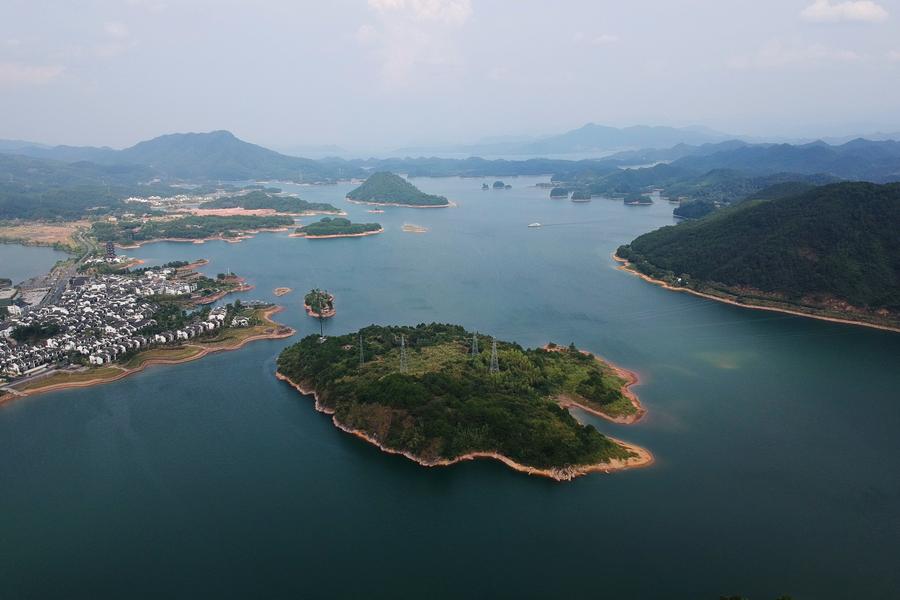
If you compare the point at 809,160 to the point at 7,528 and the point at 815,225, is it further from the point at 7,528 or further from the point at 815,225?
the point at 7,528

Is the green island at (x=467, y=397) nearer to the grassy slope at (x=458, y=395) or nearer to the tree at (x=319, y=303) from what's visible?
the grassy slope at (x=458, y=395)

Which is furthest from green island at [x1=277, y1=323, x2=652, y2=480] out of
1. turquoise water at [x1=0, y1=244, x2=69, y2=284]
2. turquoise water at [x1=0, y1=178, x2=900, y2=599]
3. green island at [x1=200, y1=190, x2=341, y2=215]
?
green island at [x1=200, y1=190, x2=341, y2=215]

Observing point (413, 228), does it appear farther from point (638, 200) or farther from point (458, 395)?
point (458, 395)

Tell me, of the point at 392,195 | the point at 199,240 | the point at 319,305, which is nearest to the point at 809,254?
the point at 319,305

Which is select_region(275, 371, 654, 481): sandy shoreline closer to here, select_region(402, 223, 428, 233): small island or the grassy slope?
the grassy slope

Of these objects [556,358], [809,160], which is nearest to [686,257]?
[556,358]

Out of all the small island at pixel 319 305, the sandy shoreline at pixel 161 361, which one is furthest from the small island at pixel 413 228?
the sandy shoreline at pixel 161 361
